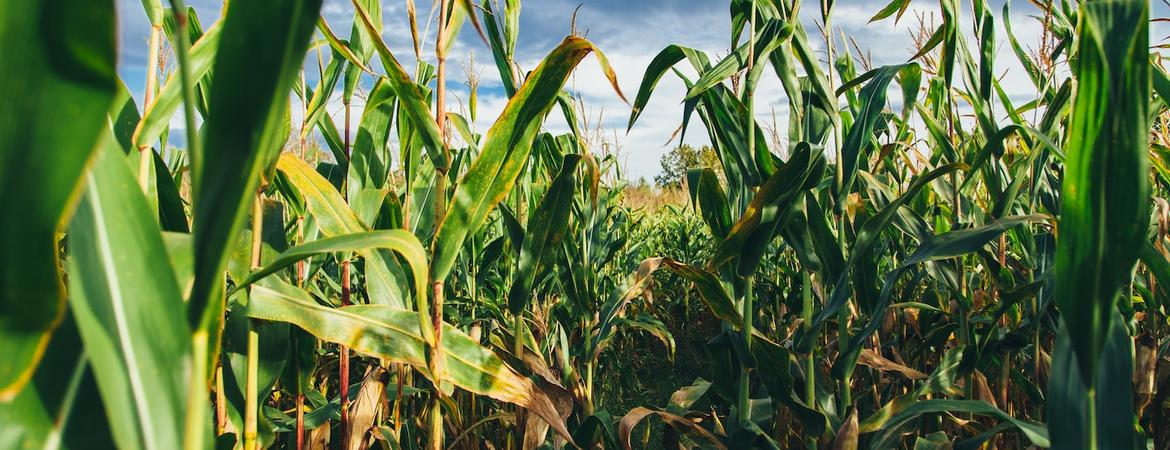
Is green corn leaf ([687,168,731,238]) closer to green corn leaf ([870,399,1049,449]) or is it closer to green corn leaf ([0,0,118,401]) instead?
green corn leaf ([870,399,1049,449])

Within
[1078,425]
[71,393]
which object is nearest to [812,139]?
[1078,425]

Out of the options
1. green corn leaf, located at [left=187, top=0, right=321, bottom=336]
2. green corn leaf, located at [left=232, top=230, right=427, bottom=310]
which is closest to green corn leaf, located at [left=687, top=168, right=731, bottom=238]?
green corn leaf, located at [left=232, top=230, right=427, bottom=310]

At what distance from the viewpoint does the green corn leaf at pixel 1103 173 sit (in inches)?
25.4

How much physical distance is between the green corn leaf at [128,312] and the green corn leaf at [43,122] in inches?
2.3

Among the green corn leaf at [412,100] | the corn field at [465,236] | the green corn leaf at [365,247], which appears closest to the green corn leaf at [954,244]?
the corn field at [465,236]

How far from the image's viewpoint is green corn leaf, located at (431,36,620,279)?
1.08m

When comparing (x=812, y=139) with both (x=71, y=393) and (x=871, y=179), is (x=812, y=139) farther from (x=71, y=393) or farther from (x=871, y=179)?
(x=71, y=393)

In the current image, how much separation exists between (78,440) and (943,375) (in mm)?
1832

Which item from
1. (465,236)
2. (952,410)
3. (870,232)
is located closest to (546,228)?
(465,236)

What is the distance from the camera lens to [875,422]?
1.57 meters

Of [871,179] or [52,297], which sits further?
[871,179]

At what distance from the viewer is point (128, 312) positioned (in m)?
0.49

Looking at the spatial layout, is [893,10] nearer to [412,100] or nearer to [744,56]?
[744,56]

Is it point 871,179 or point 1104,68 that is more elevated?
point 1104,68
